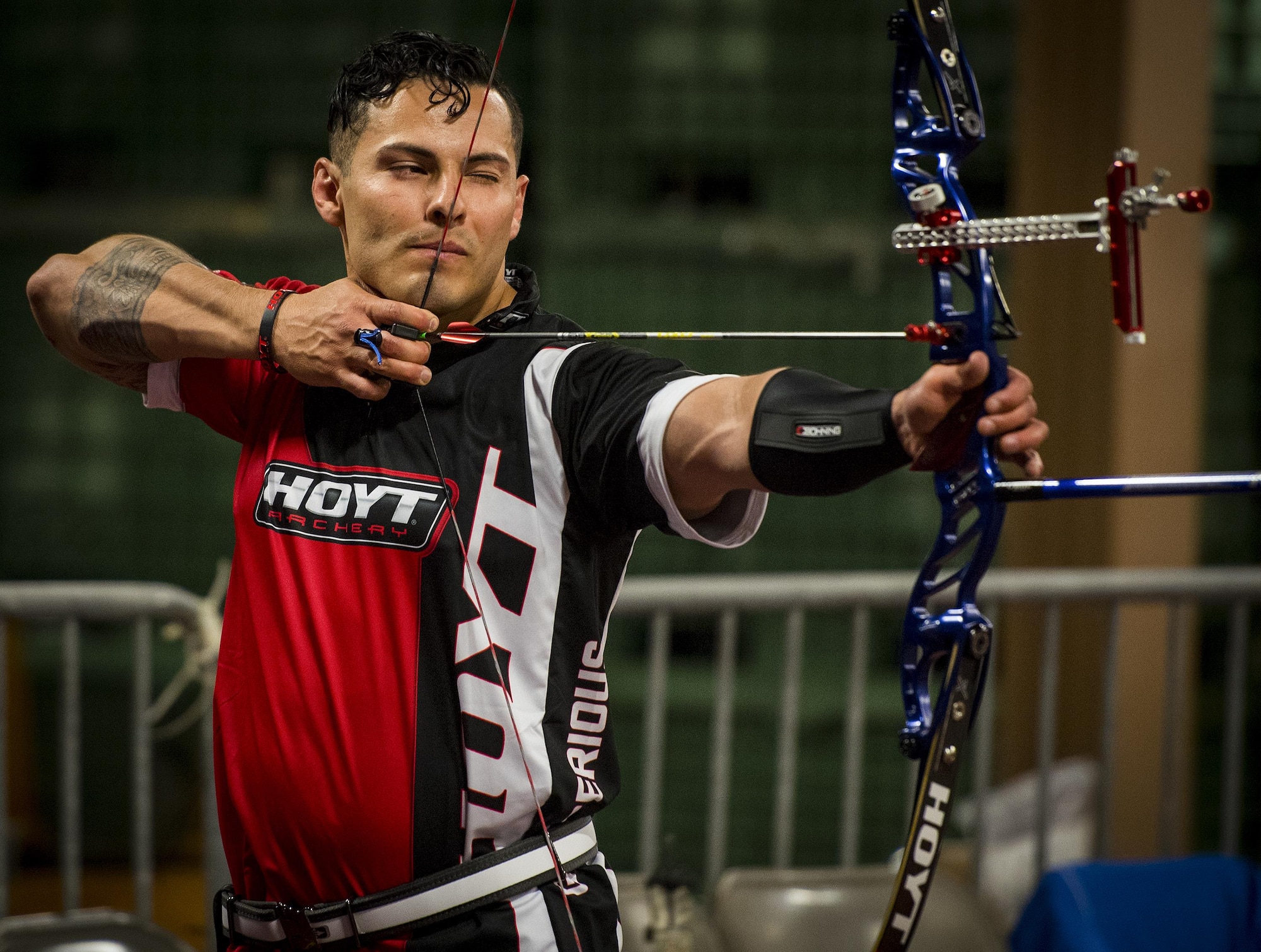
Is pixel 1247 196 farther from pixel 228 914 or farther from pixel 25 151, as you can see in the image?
pixel 25 151

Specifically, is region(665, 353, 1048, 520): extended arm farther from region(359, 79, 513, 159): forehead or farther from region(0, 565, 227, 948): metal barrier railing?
region(0, 565, 227, 948): metal barrier railing

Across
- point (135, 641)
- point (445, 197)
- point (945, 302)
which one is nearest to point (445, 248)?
point (445, 197)

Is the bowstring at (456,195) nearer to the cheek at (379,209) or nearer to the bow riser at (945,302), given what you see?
the cheek at (379,209)

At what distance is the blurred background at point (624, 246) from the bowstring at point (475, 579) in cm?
236

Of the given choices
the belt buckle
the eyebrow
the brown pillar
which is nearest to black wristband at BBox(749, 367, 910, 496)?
the eyebrow

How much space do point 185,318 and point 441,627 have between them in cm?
45

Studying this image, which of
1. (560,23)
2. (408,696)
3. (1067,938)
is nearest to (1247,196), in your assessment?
(560,23)

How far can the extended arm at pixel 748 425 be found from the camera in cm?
92

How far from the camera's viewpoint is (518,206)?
1290mm

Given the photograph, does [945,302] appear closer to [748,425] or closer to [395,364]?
[748,425]

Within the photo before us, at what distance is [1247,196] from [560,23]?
225 centimetres

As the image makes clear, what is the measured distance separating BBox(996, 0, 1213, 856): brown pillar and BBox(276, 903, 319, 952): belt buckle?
7.79ft

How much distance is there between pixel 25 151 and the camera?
3.90m

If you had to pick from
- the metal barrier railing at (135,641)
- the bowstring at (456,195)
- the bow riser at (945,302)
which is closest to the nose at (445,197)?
the bowstring at (456,195)
